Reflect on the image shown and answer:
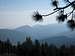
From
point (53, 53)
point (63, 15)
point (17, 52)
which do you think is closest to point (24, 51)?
point (17, 52)

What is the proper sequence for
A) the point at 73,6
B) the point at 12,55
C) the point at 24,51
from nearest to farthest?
1. the point at 73,6
2. the point at 12,55
3. the point at 24,51

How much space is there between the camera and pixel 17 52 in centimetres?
1844

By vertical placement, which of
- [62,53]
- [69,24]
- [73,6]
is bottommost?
[62,53]

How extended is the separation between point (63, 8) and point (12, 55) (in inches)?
457

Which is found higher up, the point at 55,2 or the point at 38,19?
the point at 55,2

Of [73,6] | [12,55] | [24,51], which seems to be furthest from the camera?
[24,51]

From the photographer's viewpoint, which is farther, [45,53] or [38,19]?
[45,53]

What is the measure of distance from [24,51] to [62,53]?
287 centimetres

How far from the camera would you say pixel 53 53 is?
19.0 m

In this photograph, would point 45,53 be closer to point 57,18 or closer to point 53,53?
point 53,53

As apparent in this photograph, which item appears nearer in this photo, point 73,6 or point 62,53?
point 73,6

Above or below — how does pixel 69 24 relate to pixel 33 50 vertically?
above

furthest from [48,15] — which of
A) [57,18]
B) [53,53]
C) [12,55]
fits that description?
[53,53]

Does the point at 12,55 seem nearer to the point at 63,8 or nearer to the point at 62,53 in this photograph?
the point at 62,53
